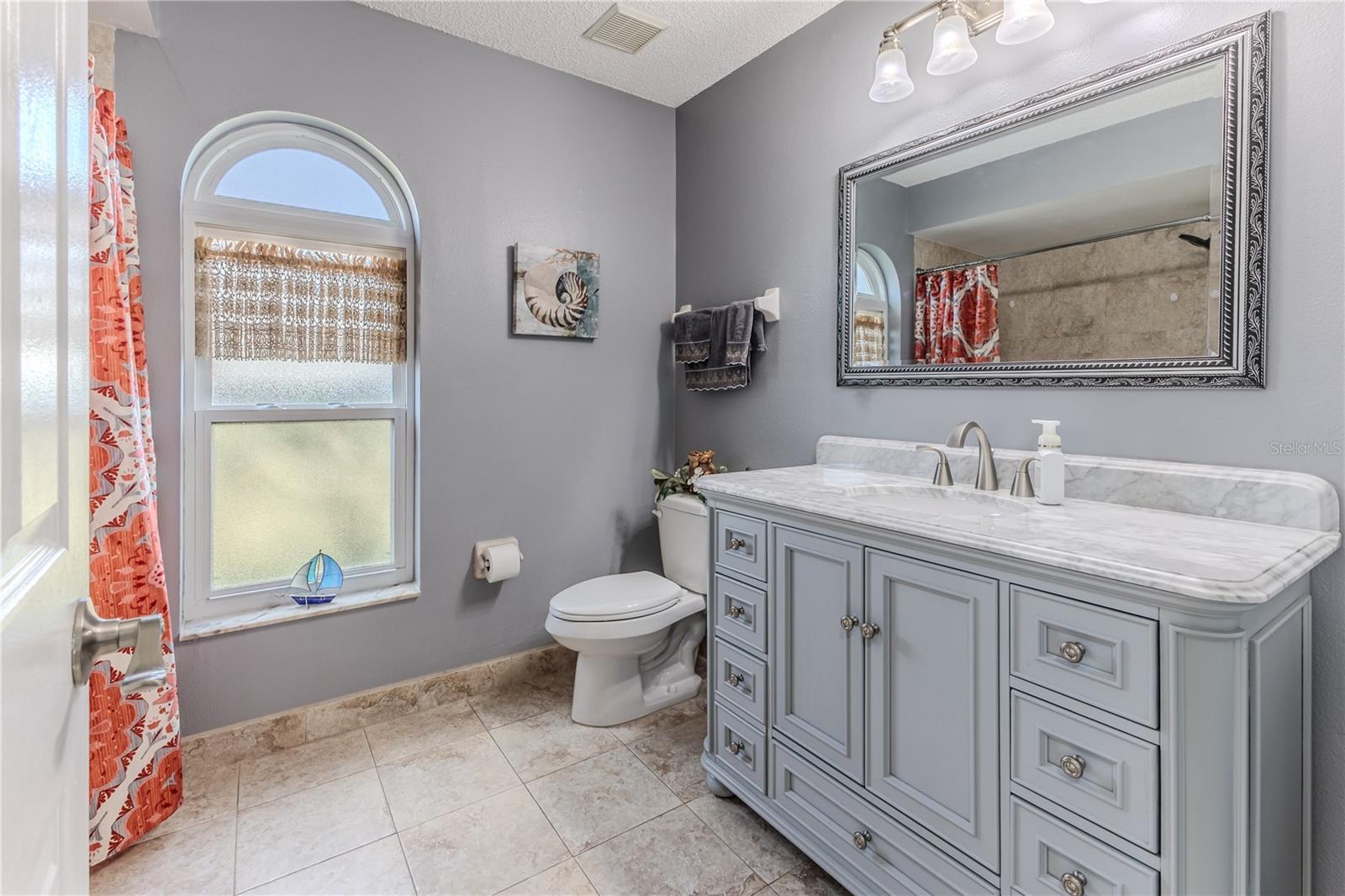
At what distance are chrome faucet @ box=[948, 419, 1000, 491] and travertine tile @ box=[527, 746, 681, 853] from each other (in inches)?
48.7

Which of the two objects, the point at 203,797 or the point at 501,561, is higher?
the point at 501,561

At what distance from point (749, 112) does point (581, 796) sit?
2.45 m

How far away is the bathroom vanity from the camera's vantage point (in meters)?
0.96

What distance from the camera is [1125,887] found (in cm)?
102

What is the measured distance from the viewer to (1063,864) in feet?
3.64

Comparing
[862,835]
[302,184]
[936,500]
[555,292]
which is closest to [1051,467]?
[936,500]

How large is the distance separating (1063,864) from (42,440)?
4.85ft

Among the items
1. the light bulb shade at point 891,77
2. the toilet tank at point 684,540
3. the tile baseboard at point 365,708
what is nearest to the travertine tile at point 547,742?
the tile baseboard at point 365,708

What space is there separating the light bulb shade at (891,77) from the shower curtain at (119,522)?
6.64ft

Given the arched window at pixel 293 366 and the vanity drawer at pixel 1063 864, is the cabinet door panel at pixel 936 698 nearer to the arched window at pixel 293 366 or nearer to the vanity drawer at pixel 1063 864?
the vanity drawer at pixel 1063 864

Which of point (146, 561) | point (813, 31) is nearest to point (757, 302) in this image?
point (813, 31)

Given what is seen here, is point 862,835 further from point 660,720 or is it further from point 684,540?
point 684,540

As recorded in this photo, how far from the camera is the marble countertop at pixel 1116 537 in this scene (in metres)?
0.95

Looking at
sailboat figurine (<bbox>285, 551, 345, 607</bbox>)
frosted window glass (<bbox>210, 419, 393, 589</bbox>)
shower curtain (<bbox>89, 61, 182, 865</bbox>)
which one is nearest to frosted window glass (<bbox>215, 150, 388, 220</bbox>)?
shower curtain (<bbox>89, 61, 182, 865</bbox>)
